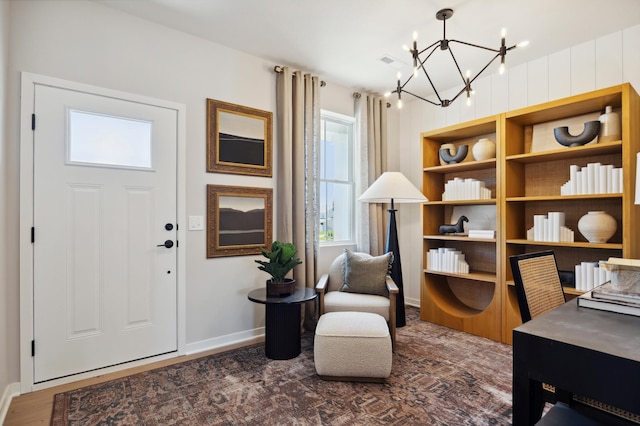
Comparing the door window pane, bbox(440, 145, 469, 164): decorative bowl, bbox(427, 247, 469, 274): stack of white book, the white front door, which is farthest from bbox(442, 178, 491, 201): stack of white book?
the door window pane

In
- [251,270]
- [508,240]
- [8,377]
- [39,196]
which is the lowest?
[8,377]

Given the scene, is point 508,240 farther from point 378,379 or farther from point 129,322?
point 129,322

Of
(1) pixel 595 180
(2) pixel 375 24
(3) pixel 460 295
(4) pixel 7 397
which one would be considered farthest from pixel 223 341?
(1) pixel 595 180

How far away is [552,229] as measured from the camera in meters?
2.93

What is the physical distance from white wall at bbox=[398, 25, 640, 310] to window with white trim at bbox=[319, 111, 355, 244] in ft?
2.75

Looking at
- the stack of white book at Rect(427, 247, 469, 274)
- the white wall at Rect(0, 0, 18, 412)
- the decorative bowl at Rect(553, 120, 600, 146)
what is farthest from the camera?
the stack of white book at Rect(427, 247, 469, 274)

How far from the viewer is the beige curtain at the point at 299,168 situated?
339cm

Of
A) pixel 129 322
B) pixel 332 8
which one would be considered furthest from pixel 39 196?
pixel 332 8

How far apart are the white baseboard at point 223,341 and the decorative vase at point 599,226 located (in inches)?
118

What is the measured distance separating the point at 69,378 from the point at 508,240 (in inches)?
148

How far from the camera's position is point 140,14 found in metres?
2.64

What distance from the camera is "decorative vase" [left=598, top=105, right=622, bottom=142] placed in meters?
2.69

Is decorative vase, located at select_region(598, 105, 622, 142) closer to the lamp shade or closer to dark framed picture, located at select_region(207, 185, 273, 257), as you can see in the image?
the lamp shade


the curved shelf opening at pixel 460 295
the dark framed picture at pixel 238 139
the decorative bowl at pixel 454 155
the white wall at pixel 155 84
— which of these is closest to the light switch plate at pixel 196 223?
the white wall at pixel 155 84
